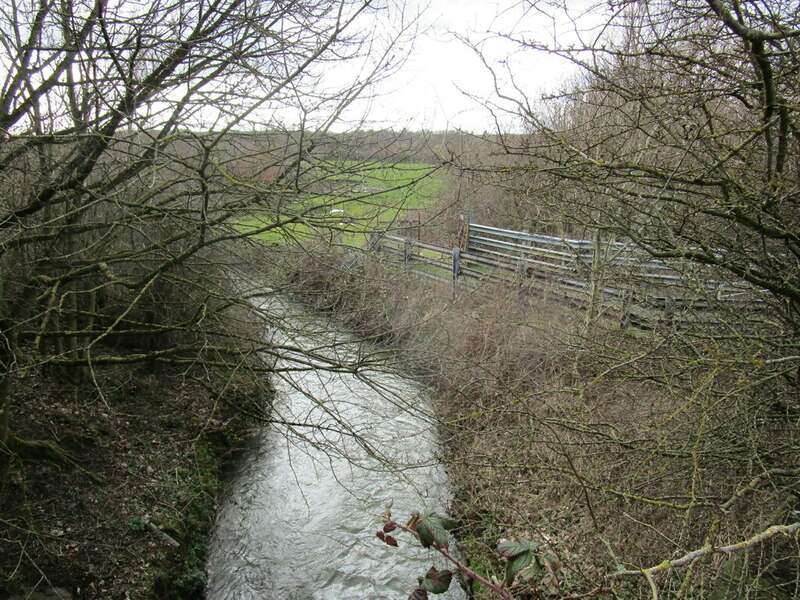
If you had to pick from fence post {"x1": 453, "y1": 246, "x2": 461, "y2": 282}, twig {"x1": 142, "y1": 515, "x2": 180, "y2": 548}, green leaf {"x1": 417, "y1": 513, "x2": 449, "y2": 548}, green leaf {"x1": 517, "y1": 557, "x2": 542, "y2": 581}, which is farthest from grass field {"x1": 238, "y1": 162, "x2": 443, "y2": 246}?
fence post {"x1": 453, "y1": 246, "x2": 461, "y2": 282}

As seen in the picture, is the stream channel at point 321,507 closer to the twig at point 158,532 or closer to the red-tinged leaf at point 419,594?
the twig at point 158,532

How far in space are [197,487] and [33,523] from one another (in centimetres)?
231

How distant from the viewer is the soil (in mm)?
4902

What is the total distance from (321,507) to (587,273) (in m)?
5.04

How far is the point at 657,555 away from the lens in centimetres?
443

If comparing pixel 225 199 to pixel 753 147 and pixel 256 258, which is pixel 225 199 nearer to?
pixel 256 258

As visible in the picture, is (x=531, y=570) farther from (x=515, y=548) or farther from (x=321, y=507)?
(x=321, y=507)

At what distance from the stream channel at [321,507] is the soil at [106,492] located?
0.44 metres

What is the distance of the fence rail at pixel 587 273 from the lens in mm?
4988

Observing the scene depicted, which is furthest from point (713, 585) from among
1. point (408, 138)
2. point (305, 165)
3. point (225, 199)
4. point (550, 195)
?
point (225, 199)

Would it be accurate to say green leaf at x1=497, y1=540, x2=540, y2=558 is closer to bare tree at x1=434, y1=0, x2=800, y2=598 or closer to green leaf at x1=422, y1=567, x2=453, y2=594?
green leaf at x1=422, y1=567, x2=453, y2=594

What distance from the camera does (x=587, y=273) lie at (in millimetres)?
8289

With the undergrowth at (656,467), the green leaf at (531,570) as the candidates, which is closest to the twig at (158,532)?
the undergrowth at (656,467)

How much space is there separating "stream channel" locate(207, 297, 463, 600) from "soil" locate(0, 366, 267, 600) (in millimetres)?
437
